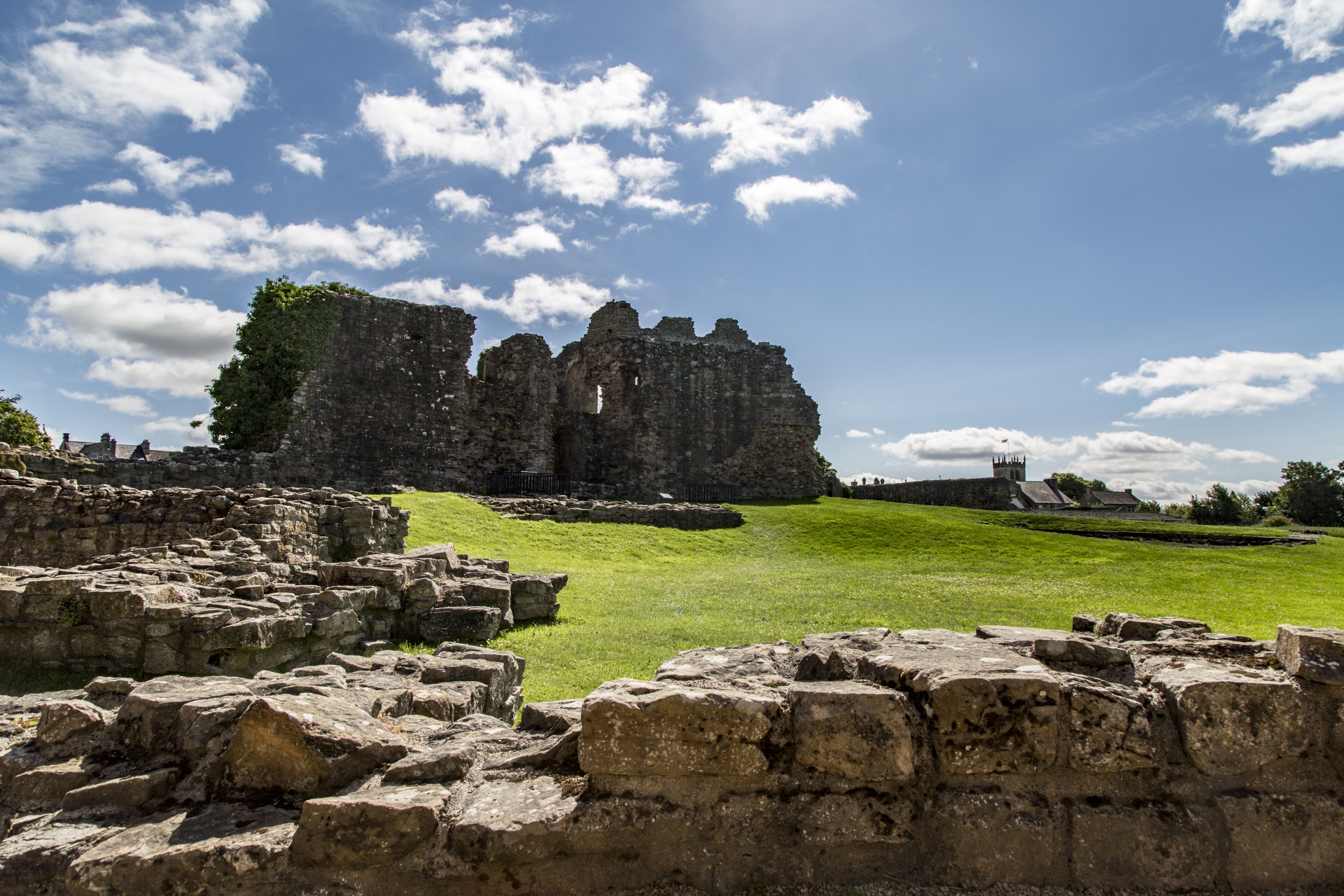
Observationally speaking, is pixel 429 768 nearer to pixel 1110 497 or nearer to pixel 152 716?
pixel 152 716

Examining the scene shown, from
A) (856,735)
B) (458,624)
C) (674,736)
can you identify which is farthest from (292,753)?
(458,624)

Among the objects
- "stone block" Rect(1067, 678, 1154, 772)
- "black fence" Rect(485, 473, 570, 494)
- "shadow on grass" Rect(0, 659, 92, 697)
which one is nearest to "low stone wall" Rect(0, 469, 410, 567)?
"shadow on grass" Rect(0, 659, 92, 697)

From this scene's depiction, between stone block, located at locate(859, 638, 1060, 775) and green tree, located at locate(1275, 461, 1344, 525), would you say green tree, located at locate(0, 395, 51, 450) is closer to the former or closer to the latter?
stone block, located at locate(859, 638, 1060, 775)

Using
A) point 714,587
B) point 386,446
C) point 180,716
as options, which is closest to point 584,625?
point 714,587

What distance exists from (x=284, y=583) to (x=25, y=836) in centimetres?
515

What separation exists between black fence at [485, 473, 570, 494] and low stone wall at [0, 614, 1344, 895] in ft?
80.7

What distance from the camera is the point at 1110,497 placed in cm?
7925

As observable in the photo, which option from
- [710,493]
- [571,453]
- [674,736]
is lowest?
[674,736]

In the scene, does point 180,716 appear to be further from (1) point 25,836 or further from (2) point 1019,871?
(2) point 1019,871

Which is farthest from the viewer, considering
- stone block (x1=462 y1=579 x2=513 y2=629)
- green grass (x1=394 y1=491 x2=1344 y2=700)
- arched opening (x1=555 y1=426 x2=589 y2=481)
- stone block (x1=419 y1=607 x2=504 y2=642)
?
arched opening (x1=555 y1=426 x2=589 y2=481)

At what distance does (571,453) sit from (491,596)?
27.1 m

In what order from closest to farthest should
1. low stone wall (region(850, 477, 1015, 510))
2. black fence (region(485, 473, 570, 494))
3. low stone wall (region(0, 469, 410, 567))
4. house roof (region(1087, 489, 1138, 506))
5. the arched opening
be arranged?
1. low stone wall (region(0, 469, 410, 567))
2. black fence (region(485, 473, 570, 494))
3. the arched opening
4. low stone wall (region(850, 477, 1015, 510))
5. house roof (region(1087, 489, 1138, 506))

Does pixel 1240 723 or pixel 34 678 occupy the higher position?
pixel 1240 723

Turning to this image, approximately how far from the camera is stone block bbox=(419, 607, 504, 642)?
8.02 meters
